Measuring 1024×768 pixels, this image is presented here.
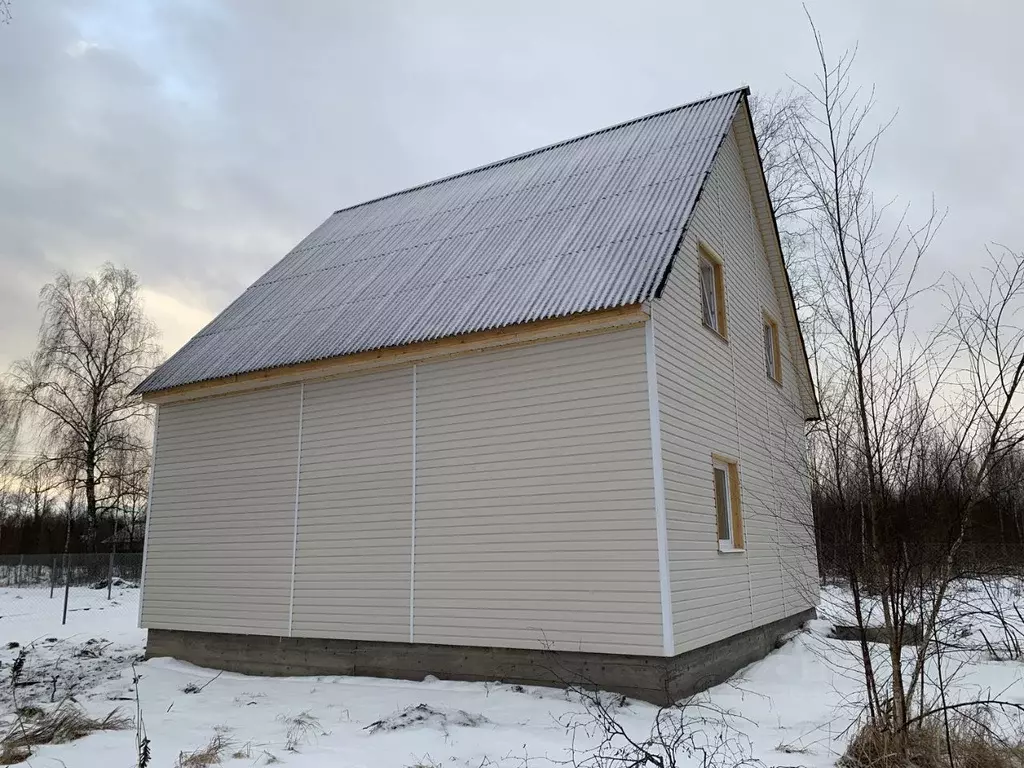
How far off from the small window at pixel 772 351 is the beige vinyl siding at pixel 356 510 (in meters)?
6.69

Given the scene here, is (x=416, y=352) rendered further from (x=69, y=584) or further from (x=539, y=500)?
(x=69, y=584)

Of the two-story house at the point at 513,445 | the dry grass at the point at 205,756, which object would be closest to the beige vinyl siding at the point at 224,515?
the two-story house at the point at 513,445

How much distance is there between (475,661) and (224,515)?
15.0 feet

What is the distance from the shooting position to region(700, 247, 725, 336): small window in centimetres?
1020

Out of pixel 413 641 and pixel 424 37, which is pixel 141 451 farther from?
pixel 413 641

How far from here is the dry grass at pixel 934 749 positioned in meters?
4.79

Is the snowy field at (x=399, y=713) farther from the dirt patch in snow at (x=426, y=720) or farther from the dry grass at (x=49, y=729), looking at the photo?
the dry grass at (x=49, y=729)

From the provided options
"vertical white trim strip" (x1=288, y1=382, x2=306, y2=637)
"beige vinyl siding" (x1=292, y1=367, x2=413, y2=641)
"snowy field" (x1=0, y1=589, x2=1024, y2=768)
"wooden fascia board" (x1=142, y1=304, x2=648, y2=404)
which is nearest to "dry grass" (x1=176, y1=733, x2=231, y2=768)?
"snowy field" (x1=0, y1=589, x2=1024, y2=768)

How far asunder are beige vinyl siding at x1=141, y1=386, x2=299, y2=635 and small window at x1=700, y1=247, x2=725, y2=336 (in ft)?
18.9

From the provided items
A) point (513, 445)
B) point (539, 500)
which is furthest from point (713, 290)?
point (539, 500)

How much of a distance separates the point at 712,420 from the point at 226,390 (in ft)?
22.5

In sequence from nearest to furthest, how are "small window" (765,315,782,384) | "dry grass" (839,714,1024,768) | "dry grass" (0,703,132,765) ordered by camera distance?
"dry grass" (839,714,1024,768) → "dry grass" (0,703,132,765) → "small window" (765,315,782,384)

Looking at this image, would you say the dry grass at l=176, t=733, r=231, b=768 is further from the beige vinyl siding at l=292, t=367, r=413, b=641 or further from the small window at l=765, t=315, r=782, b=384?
the small window at l=765, t=315, r=782, b=384

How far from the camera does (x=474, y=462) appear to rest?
28.5 feet
